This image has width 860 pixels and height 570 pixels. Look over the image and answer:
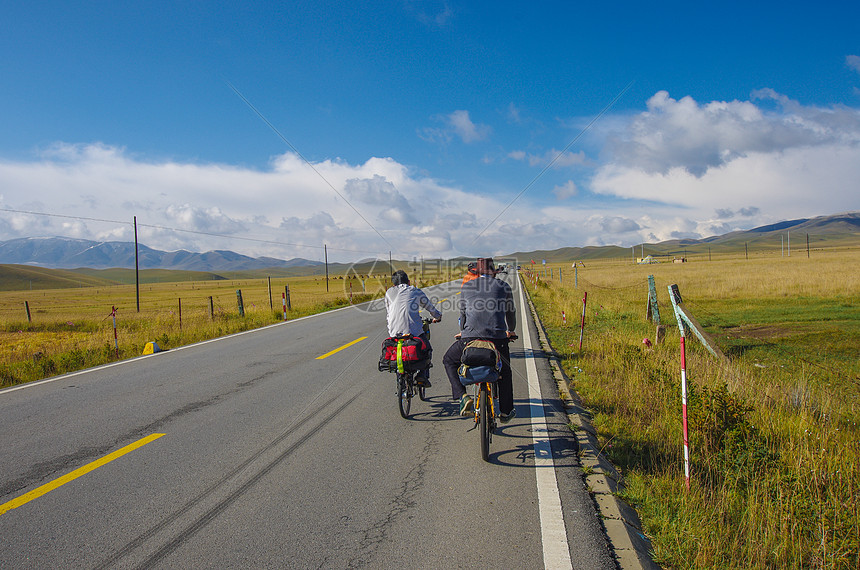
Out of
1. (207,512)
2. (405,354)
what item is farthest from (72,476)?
(405,354)

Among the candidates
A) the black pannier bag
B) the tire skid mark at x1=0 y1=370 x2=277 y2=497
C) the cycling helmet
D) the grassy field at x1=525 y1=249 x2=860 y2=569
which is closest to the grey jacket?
the black pannier bag

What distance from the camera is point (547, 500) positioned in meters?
3.95

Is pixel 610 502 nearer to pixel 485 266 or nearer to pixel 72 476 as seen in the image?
pixel 485 266

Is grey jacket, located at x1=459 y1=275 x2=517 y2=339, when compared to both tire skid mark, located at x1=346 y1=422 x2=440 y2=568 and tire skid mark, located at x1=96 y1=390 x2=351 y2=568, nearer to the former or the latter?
tire skid mark, located at x1=346 y1=422 x2=440 y2=568

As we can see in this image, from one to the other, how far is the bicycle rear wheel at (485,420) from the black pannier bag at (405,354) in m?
1.63

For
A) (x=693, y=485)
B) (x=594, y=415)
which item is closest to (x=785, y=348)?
(x=594, y=415)

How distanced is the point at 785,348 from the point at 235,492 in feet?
39.2

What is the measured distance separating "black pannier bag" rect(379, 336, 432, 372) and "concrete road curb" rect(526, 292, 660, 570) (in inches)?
78.8

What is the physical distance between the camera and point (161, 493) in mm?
4199

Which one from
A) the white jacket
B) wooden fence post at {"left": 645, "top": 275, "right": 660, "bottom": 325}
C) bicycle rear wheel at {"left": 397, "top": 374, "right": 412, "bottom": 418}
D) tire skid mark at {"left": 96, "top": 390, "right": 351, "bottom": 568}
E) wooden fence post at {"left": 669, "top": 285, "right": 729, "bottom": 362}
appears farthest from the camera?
wooden fence post at {"left": 645, "top": 275, "right": 660, "bottom": 325}

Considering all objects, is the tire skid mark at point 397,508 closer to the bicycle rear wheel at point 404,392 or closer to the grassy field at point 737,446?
the bicycle rear wheel at point 404,392

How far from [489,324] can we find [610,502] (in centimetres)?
211

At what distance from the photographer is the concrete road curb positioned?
3.16 metres

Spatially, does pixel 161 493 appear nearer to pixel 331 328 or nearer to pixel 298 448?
pixel 298 448
